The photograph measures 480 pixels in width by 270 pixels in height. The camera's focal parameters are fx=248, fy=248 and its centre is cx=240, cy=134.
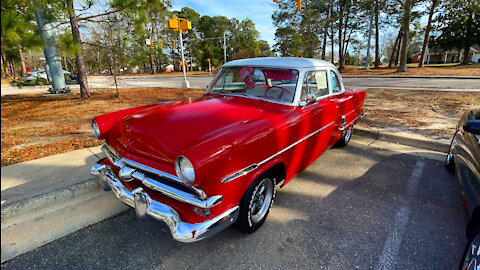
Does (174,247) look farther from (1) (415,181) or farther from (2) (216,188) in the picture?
(1) (415,181)

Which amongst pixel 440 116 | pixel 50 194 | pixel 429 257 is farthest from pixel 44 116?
pixel 440 116

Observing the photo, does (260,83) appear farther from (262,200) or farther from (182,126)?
(262,200)

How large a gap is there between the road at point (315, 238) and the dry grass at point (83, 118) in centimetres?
151

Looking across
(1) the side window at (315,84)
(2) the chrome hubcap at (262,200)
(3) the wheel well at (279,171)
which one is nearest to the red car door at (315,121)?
(1) the side window at (315,84)

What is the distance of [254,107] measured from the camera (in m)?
2.78

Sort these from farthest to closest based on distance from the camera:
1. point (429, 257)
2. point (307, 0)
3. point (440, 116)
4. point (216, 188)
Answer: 1. point (307, 0)
2. point (440, 116)
3. point (429, 257)
4. point (216, 188)

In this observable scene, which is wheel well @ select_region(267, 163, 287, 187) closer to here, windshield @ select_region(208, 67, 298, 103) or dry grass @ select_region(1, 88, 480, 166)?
windshield @ select_region(208, 67, 298, 103)

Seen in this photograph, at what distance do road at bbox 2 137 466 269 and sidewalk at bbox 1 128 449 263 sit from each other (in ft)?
0.55

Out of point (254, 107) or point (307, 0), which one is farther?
point (307, 0)

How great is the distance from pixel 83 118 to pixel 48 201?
162 inches

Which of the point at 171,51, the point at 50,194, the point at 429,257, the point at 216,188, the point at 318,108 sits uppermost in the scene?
the point at 171,51

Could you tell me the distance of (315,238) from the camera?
2354 millimetres

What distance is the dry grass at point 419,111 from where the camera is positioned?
543cm

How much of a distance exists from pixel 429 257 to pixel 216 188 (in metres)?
1.94
